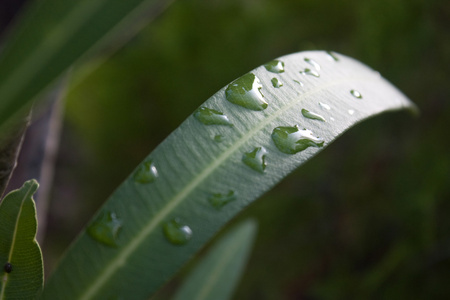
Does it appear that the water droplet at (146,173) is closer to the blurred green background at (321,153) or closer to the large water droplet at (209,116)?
the large water droplet at (209,116)

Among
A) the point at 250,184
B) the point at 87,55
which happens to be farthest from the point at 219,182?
the point at 87,55

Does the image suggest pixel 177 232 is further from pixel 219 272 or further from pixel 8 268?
pixel 219 272

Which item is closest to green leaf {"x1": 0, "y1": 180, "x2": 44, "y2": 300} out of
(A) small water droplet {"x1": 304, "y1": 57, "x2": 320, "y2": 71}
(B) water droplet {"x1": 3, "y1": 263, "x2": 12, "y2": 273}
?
(B) water droplet {"x1": 3, "y1": 263, "x2": 12, "y2": 273}

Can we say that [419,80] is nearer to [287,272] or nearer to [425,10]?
[425,10]

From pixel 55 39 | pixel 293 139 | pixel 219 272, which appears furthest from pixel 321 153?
pixel 55 39

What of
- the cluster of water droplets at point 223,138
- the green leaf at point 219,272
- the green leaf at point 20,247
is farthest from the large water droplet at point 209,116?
the green leaf at point 219,272
